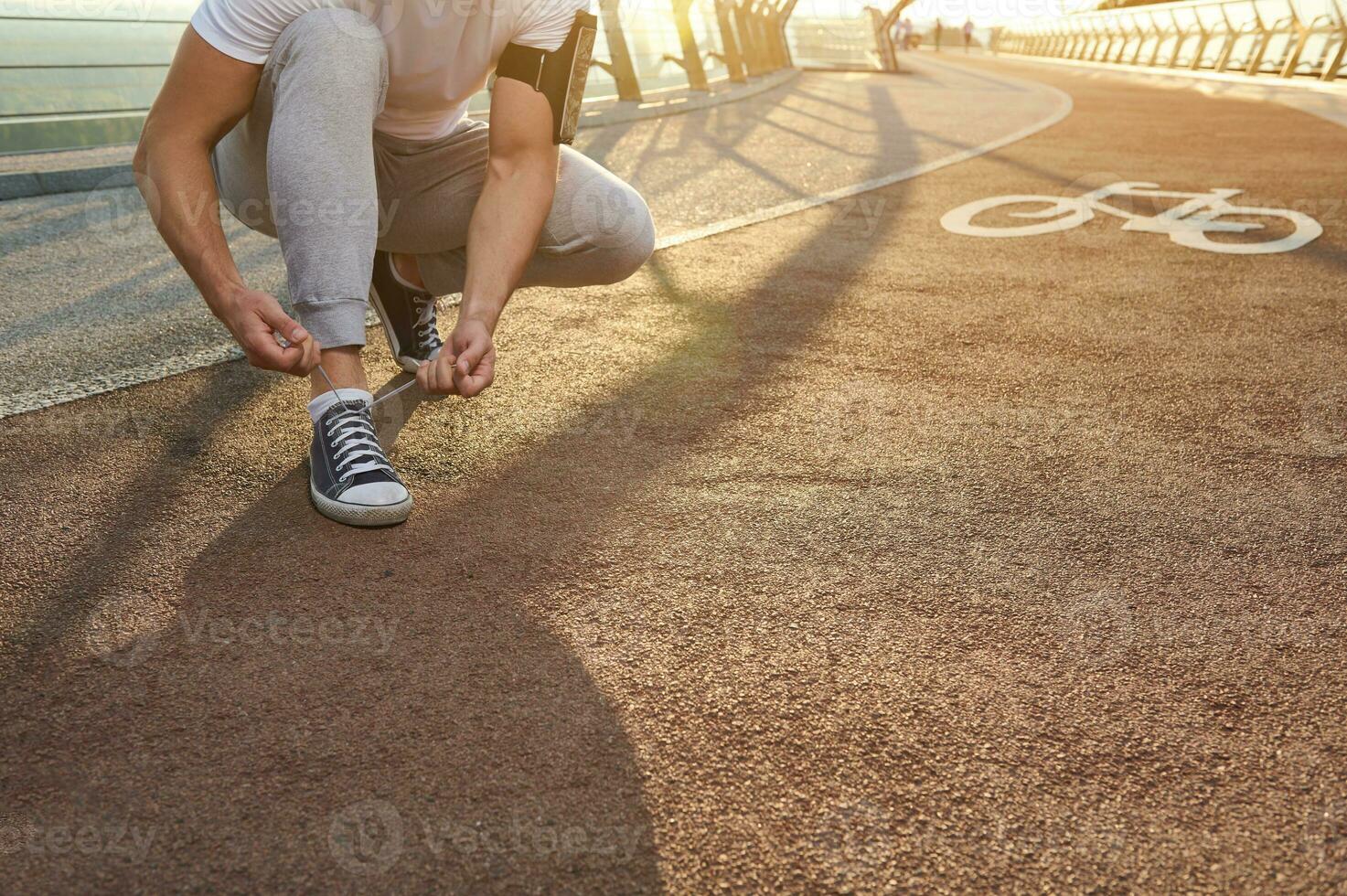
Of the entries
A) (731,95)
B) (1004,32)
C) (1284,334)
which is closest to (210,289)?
(1284,334)

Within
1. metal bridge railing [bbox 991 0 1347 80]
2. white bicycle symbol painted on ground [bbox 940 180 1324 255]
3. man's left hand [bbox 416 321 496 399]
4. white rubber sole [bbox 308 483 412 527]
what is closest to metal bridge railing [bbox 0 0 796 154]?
white bicycle symbol painted on ground [bbox 940 180 1324 255]

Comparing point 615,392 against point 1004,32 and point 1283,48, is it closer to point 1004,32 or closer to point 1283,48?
point 1283,48

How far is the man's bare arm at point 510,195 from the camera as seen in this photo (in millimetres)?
2264

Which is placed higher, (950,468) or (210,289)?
(210,289)

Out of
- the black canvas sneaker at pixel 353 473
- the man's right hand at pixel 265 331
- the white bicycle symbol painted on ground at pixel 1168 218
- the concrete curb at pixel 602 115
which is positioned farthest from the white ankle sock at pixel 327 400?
the concrete curb at pixel 602 115

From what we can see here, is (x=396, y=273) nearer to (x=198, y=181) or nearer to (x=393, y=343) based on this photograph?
(x=393, y=343)

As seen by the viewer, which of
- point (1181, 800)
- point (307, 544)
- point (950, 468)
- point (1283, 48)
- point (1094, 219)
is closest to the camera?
point (1181, 800)

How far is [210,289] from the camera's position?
1.97 metres

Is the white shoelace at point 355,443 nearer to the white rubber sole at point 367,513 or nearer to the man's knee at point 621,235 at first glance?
the white rubber sole at point 367,513

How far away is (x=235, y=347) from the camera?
9.71ft

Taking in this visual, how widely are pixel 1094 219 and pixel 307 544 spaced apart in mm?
4232

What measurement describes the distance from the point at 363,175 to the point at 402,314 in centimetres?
66

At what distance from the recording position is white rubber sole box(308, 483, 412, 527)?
1911mm

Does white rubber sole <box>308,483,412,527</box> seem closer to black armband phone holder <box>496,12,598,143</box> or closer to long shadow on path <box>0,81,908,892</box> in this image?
Answer: long shadow on path <box>0,81,908,892</box>
